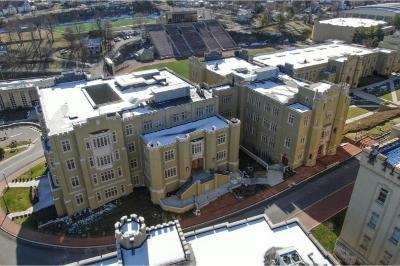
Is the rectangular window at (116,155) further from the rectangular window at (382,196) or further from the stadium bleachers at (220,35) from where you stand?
the stadium bleachers at (220,35)

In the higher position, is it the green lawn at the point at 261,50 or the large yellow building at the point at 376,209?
the large yellow building at the point at 376,209

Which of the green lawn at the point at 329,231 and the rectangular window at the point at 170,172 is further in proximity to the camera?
the rectangular window at the point at 170,172

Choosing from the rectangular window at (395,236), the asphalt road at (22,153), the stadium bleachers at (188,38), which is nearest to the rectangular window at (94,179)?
the asphalt road at (22,153)

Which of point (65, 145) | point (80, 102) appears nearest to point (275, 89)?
point (80, 102)

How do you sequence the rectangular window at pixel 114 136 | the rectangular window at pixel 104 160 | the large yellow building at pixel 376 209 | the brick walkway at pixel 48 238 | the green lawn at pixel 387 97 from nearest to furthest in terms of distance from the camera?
the large yellow building at pixel 376 209 → the brick walkway at pixel 48 238 → the rectangular window at pixel 114 136 → the rectangular window at pixel 104 160 → the green lawn at pixel 387 97

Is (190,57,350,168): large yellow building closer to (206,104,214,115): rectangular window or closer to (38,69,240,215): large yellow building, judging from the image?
(206,104,214,115): rectangular window
